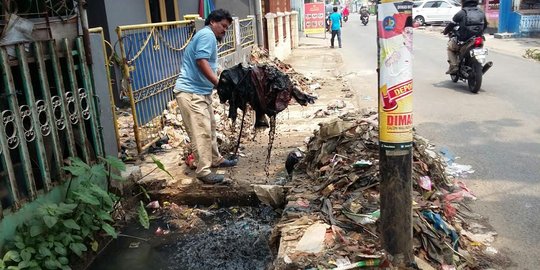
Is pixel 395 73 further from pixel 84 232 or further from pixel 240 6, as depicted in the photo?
pixel 240 6

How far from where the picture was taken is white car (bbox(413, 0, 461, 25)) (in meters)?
32.0

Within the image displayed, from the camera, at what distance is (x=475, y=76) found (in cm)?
904

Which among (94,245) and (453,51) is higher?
(453,51)

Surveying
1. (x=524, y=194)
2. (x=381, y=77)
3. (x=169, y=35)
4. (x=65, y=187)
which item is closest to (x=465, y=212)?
(x=524, y=194)

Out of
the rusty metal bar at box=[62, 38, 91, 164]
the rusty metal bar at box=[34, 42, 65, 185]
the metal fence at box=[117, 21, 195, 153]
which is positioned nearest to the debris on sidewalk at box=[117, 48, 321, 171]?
the metal fence at box=[117, 21, 195, 153]

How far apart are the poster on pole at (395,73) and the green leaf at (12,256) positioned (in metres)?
2.60

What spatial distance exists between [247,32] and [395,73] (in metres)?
11.3

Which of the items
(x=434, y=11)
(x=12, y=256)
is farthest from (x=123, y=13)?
(x=434, y=11)

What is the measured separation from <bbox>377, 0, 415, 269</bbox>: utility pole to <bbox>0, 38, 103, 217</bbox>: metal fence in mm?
2634

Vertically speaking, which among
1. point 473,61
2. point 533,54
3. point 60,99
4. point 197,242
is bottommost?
point 197,242

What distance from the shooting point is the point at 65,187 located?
13.1 ft

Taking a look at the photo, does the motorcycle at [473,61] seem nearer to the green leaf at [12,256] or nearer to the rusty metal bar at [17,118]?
the rusty metal bar at [17,118]

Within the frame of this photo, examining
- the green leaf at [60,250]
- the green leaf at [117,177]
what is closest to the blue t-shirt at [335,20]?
the green leaf at [117,177]

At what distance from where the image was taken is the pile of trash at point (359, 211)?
3.12m
